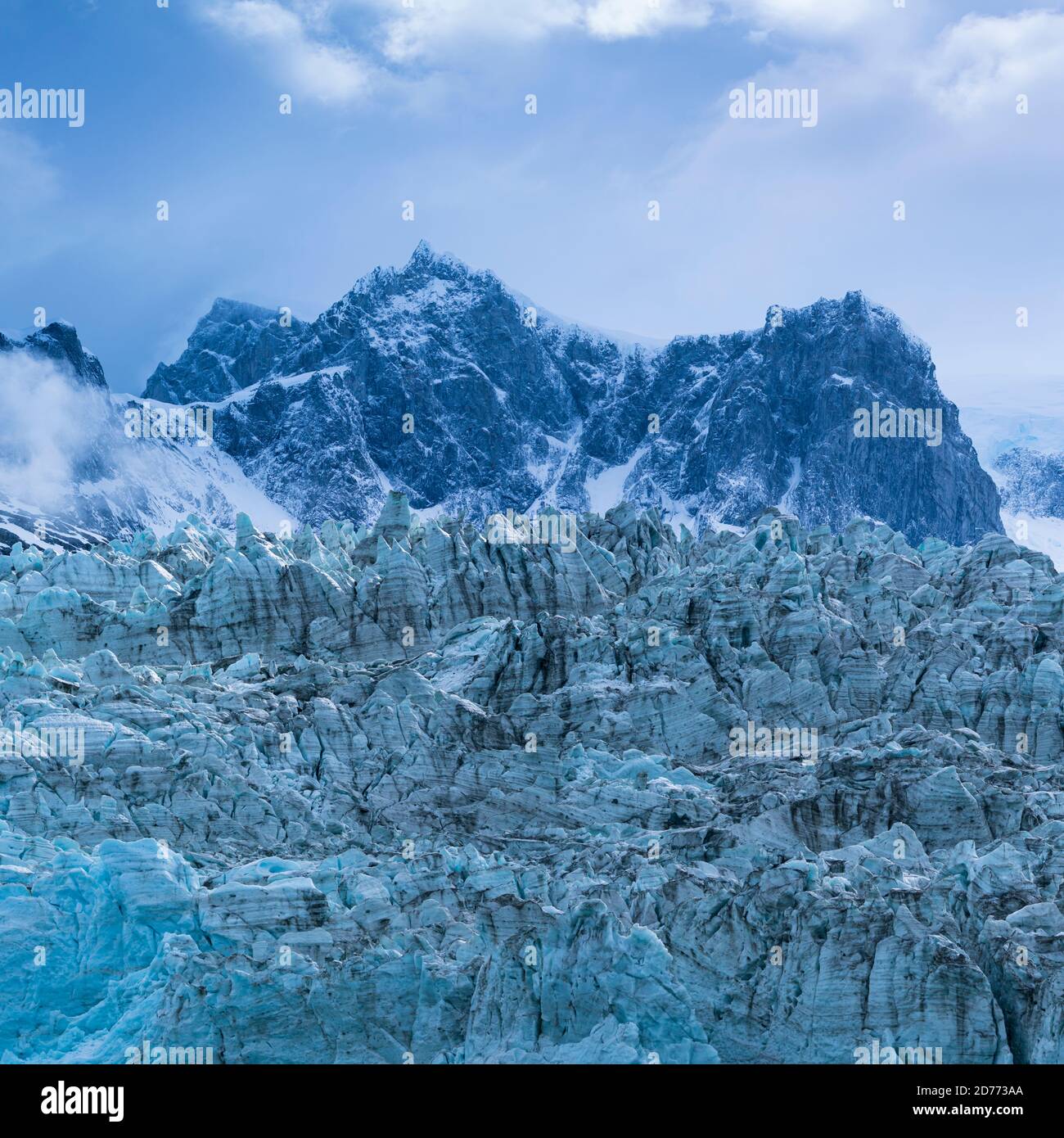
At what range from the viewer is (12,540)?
→ 583 ft

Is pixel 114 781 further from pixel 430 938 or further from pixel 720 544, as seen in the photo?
pixel 720 544

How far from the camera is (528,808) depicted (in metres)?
49.4

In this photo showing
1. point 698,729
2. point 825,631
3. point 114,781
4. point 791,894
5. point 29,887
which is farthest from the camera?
point 825,631

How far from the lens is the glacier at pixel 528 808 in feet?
108

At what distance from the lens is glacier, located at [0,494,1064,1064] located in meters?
32.8

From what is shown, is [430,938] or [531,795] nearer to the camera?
[430,938]

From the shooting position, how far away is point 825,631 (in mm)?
64062

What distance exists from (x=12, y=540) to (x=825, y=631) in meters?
134
